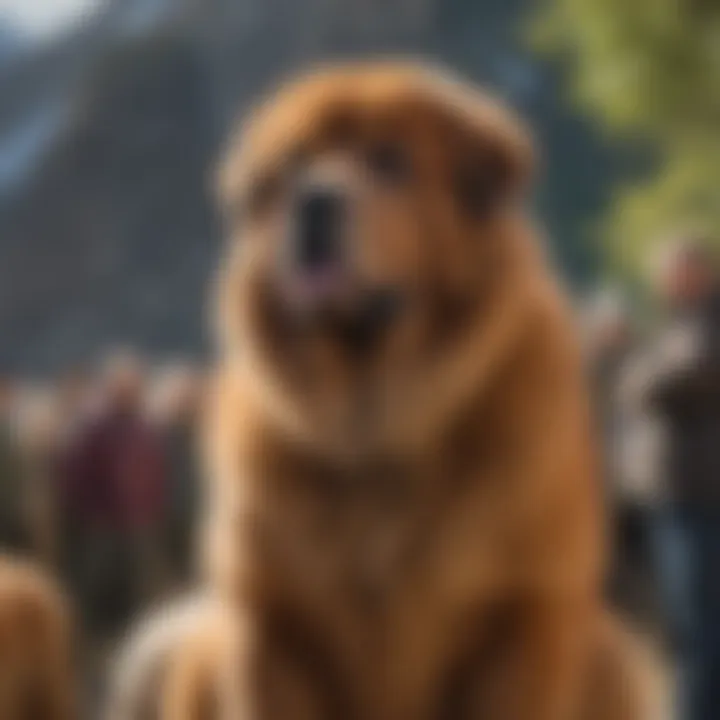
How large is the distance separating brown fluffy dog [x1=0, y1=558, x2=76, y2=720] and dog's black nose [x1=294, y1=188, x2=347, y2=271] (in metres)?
0.44

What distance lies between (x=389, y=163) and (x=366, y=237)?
0.32 ft

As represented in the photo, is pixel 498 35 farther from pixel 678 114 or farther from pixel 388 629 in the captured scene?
pixel 388 629

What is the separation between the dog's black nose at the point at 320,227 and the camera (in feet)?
4.54

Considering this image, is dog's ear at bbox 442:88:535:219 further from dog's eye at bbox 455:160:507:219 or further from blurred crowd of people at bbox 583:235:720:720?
blurred crowd of people at bbox 583:235:720:720

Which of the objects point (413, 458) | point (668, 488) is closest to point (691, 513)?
point (668, 488)

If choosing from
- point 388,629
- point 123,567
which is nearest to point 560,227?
point 388,629

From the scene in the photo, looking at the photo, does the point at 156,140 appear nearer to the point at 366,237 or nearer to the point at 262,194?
the point at 262,194

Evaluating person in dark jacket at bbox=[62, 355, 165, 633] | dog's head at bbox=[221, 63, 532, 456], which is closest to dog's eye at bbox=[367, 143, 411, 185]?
dog's head at bbox=[221, 63, 532, 456]

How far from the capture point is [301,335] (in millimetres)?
1467

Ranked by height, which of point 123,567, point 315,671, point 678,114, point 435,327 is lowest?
point 315,671

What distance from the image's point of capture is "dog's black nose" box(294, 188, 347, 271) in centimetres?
138

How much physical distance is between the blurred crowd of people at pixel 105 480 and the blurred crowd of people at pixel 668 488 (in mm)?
399

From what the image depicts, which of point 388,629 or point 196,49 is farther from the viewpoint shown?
point 196,49

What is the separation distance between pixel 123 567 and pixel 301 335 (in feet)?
0.94
